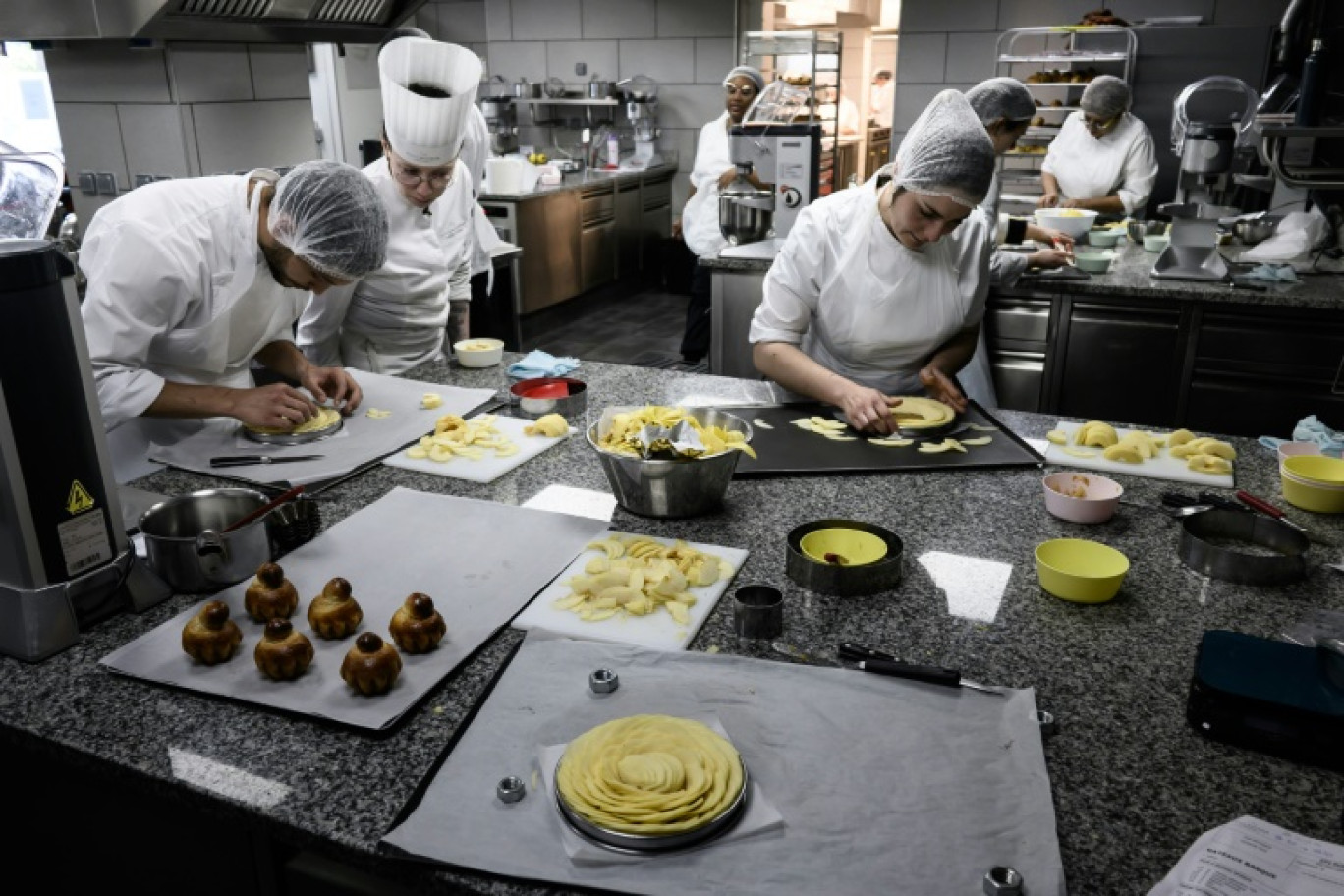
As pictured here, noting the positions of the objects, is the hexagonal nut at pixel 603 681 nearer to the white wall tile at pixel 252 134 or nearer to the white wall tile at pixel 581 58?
the white wall tile at pixel 252 134

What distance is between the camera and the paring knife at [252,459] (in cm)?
189

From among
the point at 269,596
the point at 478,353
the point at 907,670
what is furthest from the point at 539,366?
the point at 907,670

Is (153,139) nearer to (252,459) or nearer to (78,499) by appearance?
(252,459)

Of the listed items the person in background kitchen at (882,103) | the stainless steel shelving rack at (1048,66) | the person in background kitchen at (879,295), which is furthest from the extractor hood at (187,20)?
the person in background kitchen at (882,103)

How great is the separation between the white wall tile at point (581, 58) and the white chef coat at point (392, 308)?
18.8ft

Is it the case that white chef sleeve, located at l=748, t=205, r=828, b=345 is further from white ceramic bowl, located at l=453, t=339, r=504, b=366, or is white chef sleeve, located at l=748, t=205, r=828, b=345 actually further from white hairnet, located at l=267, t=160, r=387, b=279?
white hairnet, located at l=267, t=160, r=387, b=279

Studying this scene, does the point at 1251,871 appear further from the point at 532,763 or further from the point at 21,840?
the point at 21,840

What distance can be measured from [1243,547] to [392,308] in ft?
7.10

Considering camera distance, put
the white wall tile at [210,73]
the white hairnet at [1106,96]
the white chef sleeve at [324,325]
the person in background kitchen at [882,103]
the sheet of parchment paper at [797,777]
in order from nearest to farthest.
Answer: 1. the sheet of parchment paper at [797,777]
2. the white chef sleeve at [324,325]
3. the white wall tile at [210,73]
4. the white hairnet at [1106,96]
5. the person in background kitchen at [882,103]

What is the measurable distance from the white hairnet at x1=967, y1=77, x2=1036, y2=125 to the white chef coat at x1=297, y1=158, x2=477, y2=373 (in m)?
1.99

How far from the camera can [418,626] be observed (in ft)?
4.02

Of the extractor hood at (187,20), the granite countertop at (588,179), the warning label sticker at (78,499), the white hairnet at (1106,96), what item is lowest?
the warning label sticker at (78,499)

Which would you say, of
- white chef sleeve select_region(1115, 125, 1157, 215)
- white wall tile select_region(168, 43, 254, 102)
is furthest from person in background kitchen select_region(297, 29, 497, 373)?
white chef sleeve select_region(1115, 125, 1157, 215)

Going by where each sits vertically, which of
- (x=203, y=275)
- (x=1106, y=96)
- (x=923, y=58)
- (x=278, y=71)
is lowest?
(x=203, y=275)
